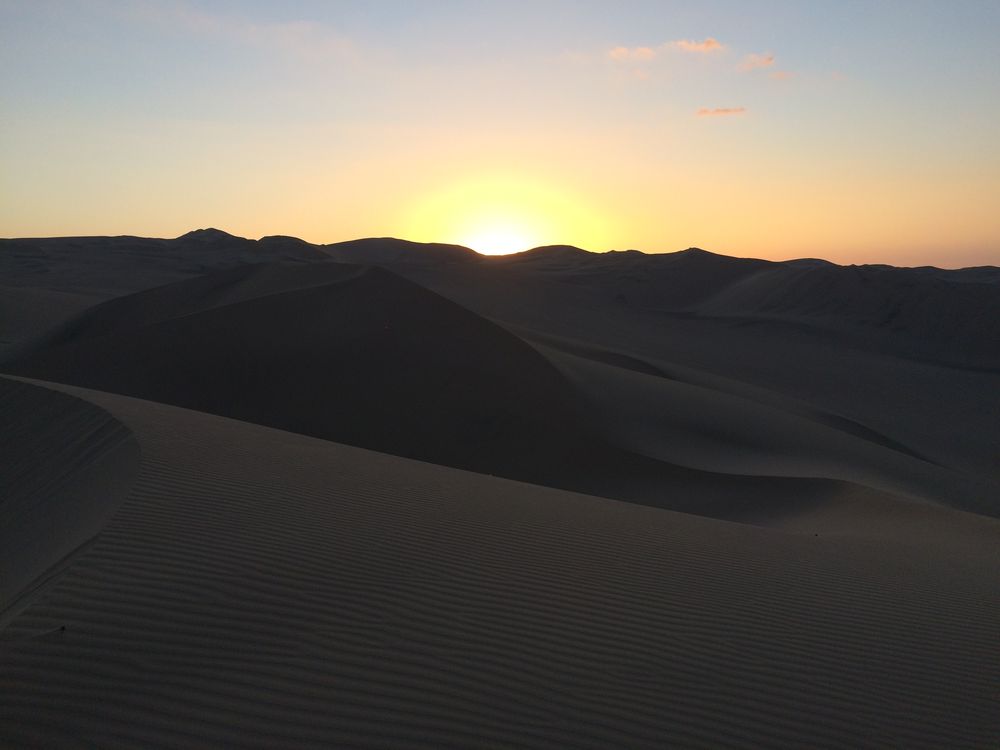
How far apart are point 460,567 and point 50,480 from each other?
3.58 m

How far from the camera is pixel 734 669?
13.4ft

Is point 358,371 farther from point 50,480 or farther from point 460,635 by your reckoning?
point 460,635

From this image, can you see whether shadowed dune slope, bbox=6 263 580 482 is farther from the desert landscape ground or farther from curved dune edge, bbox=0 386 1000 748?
curved dune edge, bbox=0 386 1000 748

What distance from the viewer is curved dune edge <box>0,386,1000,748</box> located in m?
3.26

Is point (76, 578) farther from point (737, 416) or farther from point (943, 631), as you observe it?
point (737, 416)

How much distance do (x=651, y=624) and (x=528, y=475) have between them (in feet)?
26.3

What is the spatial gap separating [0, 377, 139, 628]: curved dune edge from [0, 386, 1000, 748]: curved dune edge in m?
0.23

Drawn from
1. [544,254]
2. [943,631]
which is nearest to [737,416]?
[943,631]

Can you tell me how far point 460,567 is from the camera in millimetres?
5027

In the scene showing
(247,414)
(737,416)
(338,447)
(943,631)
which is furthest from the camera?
(737,416)

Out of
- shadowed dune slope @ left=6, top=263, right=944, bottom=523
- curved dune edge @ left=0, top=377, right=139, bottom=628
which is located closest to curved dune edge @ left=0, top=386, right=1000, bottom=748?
curved dune edge @ left=0, top=377, right=139, bottom=628

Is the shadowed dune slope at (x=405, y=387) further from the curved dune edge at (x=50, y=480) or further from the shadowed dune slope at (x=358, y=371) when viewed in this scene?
the curved dune edge at (x=50, y=480)

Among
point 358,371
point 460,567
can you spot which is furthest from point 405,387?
point 460,567

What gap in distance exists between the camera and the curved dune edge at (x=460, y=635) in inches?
128
